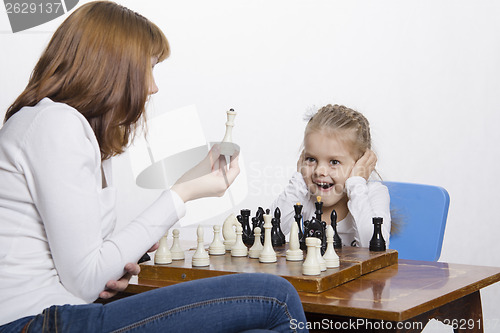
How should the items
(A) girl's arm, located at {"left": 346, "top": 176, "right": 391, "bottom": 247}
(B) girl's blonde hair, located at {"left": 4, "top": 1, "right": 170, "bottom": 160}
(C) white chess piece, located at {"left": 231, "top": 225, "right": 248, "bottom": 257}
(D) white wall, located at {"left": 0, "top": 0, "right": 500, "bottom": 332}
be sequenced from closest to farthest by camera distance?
1. (B) girl's blonde hair, located at {"left": 4, "top": 1, "right": 170, "bottom": 160}
2. (C) white chess piece, located at {"left": 231, "top": 225, "right": 248, "bottom": 257}
3. (A) girl's arm, located at {"left": 346, "top": 176, "right": 391, "bottom": 247}
4. (D) white wall, located at {"left": 0, "top": 0, "right": 500, "bottom": 332}

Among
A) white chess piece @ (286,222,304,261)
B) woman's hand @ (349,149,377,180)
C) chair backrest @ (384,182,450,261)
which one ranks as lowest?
chair backrest @ (384,182,450,261)

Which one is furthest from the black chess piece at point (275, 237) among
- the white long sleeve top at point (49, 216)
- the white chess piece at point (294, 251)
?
the white long sleeve top at point (49, 216)

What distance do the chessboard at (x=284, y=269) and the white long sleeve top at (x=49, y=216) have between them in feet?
1.19

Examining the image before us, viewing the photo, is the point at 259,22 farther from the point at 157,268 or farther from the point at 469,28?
the point at 157,268

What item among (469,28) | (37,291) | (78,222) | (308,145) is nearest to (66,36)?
(78,222)

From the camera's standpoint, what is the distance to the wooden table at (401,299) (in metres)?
1.43

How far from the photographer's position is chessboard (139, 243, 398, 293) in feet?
5.29

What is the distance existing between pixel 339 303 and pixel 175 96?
2422 mm

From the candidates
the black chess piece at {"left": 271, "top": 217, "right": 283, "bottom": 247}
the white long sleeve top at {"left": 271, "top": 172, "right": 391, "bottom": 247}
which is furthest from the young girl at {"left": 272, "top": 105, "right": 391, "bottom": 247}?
the black chess piece at {"left": 271, "top": 217, "right": 283, "bottom": 247}

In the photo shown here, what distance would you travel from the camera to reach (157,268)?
1.85 meters

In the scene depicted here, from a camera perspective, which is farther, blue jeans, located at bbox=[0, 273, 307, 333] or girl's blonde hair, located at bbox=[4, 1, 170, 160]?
girl's blonde hair, located at bbox=[4, 1, 170, 160]

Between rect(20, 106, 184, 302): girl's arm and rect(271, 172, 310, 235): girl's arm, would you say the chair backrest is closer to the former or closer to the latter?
rect(271, 172, 310, 235): girl's arm

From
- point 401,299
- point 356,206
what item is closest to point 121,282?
point 401,299

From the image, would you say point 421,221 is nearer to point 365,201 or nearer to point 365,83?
point 365,201
